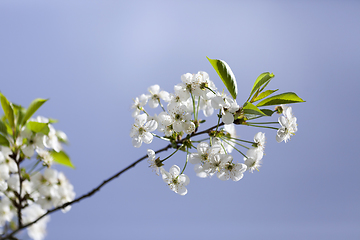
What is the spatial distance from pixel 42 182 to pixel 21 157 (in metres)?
0.23

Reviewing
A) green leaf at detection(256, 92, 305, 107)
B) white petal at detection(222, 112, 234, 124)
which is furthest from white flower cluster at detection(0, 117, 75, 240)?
green leaf at detection(256, 92, 305, 107)

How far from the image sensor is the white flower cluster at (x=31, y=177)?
1379 mm

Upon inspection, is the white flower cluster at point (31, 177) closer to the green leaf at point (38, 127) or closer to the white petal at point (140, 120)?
the green leaf at point (38, 127)

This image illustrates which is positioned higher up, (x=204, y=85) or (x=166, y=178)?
(x=204, y=85)

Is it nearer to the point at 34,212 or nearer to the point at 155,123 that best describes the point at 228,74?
the point at 155,123

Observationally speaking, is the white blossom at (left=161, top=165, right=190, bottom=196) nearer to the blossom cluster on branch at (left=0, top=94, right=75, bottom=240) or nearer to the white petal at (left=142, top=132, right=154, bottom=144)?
the white petal at (left=142, top=132, right=154, bottom=144)

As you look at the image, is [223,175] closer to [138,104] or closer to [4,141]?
[138,104]

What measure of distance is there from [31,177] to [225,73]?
1.29 meters

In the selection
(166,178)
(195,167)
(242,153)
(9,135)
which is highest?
(242,153)

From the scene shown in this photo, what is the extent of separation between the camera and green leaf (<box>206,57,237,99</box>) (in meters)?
1.13

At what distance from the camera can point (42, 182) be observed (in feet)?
5.18

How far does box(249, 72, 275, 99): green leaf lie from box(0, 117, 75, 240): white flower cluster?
1.08m

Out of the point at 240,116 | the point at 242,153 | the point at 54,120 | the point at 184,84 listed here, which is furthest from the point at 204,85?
the point at 54,120

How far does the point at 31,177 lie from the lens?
154 cm
